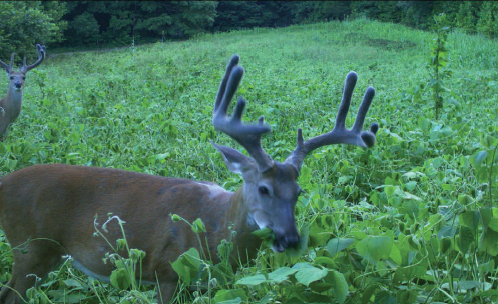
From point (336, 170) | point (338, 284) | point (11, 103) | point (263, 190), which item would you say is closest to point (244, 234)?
point (263, 190)

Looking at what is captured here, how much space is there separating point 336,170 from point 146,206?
5.92 ft

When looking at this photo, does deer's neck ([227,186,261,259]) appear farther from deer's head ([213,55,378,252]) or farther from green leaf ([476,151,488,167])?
green leaf ([476,151,488,167])

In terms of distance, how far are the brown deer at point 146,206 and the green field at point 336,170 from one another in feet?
0.55

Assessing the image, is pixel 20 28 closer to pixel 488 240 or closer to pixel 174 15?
pixel 174 15

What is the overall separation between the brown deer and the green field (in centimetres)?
17

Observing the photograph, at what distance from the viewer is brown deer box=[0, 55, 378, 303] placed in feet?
8.06

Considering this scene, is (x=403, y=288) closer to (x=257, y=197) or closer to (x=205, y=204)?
(x=257, y=197)

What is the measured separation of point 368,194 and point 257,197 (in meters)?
1.50

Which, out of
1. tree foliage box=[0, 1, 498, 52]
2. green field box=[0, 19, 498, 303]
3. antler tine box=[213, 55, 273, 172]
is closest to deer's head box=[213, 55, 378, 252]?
antler tine box=[213, 55, 273, 172]

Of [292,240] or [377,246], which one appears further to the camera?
[292,240]

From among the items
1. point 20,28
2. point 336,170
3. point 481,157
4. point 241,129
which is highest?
point 481,157

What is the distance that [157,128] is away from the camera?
545 centimetres

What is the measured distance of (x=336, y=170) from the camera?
4.00 meters

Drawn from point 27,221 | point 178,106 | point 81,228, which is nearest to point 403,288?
point 81,228
